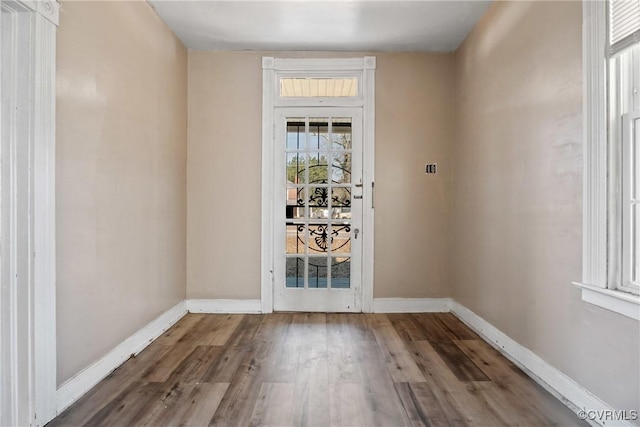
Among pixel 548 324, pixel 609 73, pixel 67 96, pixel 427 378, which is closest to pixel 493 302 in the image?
pixel 548 324

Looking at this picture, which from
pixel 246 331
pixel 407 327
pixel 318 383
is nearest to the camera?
pixel 318 383

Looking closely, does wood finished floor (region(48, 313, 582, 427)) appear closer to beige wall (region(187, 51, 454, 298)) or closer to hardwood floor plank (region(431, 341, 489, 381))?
hardwood floor plank (region(431, 341, 489, 381))

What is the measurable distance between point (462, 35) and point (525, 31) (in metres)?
1.08

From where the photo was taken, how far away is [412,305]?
148 inches

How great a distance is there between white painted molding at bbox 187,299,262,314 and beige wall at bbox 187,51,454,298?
60 mm

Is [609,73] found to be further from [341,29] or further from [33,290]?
[33,290]

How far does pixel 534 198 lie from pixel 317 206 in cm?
202

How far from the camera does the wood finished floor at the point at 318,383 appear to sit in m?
1.84

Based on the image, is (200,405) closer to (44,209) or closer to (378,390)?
(378,390)

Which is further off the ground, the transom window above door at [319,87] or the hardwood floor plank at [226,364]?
the transom window above door at [319,87]

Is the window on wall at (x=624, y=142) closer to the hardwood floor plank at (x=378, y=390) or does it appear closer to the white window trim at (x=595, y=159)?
the white window trim at (x=595, y=159)

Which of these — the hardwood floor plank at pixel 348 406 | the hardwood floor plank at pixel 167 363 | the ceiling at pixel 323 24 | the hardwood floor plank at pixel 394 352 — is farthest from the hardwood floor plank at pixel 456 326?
the ceiling at pixel 323 24

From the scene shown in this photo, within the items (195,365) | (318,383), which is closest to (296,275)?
(195,365)

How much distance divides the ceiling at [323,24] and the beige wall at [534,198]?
309 millimetres
